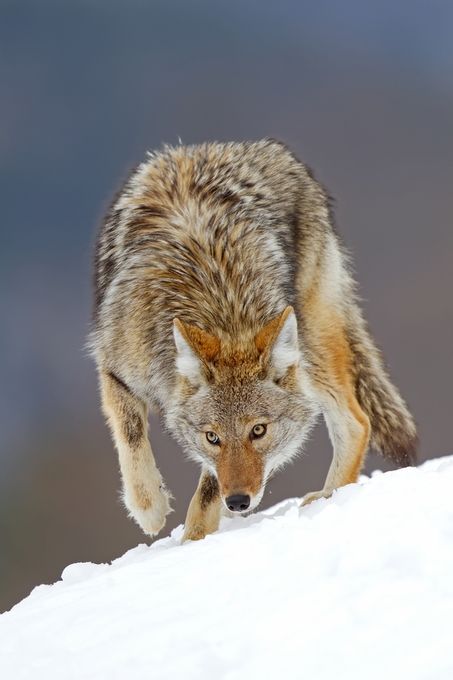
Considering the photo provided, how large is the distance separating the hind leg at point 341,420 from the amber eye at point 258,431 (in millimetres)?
1169

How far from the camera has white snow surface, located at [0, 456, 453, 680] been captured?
2.96 m

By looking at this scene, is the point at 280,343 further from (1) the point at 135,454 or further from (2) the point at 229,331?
(1) the point at 135,454

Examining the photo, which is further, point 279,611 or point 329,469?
point 329,469

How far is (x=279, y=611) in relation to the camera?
10.6 ft

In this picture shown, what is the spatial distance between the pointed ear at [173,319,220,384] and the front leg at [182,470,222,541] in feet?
3.03

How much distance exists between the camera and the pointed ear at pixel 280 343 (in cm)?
499

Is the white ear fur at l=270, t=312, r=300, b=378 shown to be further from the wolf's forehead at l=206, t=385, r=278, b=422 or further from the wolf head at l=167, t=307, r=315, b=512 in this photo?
the wolf's forehead at l=206, t=385, r=278, b=422

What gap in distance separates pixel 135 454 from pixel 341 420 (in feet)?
4.57

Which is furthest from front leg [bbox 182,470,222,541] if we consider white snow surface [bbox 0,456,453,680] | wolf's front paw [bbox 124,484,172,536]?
white snow surface [bbox 0,456,453,680]

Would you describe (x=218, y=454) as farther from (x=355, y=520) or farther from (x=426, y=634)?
(x=426, y=634)

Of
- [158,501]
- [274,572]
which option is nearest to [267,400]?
[158,501]

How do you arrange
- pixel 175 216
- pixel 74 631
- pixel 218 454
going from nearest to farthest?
pixel 74 631
pixel 218 454
pixel 175 216

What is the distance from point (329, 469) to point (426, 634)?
3.45 meters

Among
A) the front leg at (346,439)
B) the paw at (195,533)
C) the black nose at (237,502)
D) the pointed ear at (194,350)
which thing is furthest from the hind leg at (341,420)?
the black nose at (237,502)
